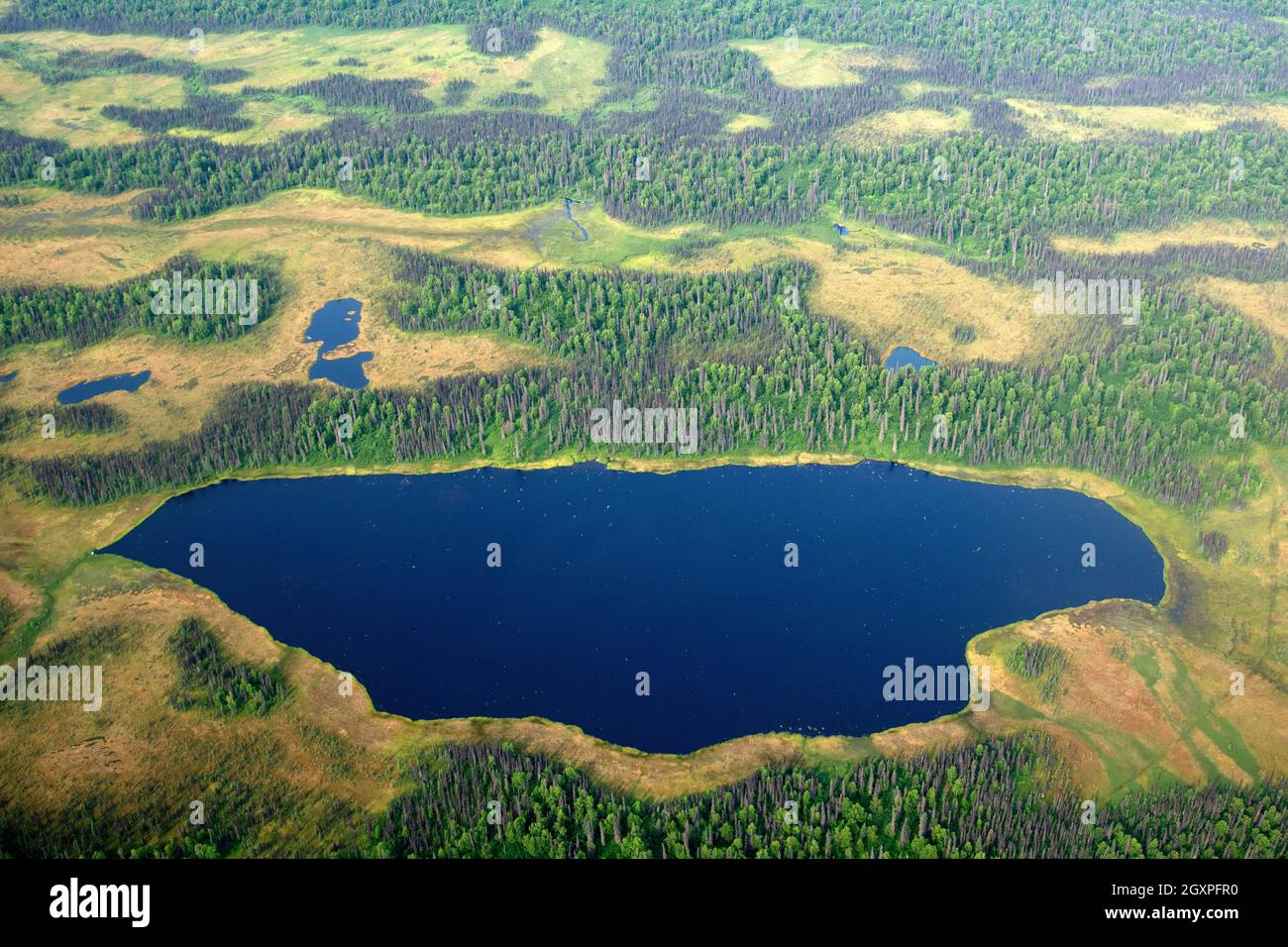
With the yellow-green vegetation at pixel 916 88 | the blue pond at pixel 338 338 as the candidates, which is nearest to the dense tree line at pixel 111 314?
the blue pond at pixel 338 338

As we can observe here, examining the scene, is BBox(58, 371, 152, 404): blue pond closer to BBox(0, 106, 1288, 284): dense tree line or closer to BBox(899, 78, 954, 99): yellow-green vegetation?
BBox(0, 106, 1288, 284): dense tree line

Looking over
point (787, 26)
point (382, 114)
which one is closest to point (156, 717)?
point (382, 114)

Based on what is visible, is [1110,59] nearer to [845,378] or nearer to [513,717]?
[845,378]

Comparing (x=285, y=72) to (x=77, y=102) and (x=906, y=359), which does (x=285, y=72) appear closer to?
(x=77, y=102)

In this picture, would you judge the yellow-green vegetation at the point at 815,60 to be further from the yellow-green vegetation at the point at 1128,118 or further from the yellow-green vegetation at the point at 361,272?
the yellow-green vegetation at the point at 361,272

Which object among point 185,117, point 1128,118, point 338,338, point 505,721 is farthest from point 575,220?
point 505,721
